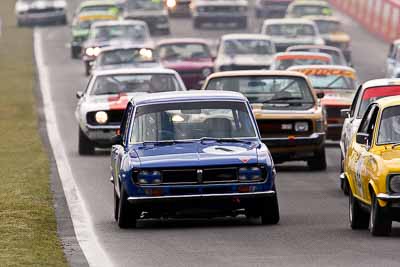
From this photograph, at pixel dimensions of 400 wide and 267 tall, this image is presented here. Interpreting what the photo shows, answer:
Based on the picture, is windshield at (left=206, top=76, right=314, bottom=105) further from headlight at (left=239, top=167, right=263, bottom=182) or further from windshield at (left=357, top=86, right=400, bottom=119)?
headlight at (left=239, top=167, right=263, bottom=182)

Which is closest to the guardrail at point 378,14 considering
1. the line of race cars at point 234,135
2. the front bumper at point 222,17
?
the front bumper at point 222,17

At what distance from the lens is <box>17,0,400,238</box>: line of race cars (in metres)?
15.2

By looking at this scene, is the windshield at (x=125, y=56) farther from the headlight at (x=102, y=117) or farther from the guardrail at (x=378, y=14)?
the guardrail at (x=378, y=14)

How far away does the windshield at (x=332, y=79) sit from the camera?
2877 centimetres

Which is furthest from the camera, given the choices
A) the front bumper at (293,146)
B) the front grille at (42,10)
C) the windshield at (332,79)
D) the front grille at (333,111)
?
the front grille at (42,10)

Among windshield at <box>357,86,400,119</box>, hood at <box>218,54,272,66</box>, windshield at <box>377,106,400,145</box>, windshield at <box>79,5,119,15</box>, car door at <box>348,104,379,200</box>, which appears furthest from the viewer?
windshield at <box>79,5,119,15</box>

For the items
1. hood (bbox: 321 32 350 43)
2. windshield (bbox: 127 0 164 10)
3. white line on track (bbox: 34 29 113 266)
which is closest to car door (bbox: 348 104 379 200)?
white line on track (bbox: 34 29 113 266)

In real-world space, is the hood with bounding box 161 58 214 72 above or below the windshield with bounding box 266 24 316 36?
above

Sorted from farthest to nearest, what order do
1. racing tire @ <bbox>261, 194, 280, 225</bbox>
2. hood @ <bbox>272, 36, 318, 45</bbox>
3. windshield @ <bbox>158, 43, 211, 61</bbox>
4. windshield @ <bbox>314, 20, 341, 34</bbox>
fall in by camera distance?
windshield @ <bbox>314, 20, 341, 34</bbox> → hood @ <bbox>272, 36, 318, 45</bbox> → windshield @ <bbox>158, 43, 211, 61</bbox> → racing tire @ <bbox>261, 194, 280, 225</bbox>

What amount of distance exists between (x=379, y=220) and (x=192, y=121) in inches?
111

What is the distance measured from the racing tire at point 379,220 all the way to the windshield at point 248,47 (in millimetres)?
26560

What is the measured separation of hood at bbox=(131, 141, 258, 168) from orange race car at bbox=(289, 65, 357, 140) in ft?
36.5

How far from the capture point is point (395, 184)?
13984 mm

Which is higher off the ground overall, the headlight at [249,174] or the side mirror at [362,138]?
the side mirror at [362,138]
